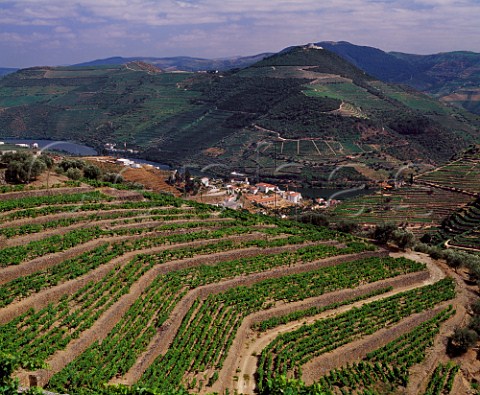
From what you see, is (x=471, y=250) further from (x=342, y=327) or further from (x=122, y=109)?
(x=122, y=109)

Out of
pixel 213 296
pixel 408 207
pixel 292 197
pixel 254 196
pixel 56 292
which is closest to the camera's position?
pixel 56 292

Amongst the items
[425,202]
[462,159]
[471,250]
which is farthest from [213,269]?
[462,159]

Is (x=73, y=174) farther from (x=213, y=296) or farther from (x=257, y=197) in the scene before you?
(x=257, y=197)

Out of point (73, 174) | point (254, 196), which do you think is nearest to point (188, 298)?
point (73, 174)

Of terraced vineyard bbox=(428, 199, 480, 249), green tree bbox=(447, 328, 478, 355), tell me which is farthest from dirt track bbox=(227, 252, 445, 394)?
terraced vineyard bbox=(428, 199, 480, 249)

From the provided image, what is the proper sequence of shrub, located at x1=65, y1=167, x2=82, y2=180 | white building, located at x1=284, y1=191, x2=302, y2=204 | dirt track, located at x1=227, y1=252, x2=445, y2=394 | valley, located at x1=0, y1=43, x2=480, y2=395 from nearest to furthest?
valley, located at x1=0, y1=43, x2=480, y2=395 → dirt track, located at x1=227, y1=252, x2=445, y2=394 → shrub, located at x1=65, y1=167, x2=82, y2=180 → white building, located at x1=284, y1=191, x2=302, y2=204

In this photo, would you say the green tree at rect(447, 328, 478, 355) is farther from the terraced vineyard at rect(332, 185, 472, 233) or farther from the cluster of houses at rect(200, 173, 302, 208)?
the cluster of houses at rect(200, 173, 302, 208)
